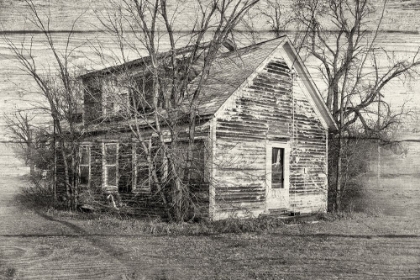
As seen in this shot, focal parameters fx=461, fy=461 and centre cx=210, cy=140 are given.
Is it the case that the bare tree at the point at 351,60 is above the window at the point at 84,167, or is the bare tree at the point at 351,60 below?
above

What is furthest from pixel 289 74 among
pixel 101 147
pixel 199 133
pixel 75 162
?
pixel 75 162

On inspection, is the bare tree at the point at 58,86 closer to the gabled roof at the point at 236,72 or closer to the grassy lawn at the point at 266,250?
the grassy lawn at the point at 266,250

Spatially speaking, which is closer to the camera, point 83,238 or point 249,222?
point 83,238

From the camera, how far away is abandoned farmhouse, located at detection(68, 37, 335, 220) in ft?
34.4

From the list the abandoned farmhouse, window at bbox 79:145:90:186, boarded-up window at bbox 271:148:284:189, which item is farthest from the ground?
window at bbox 79:145:90:186

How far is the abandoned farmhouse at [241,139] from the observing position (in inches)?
412

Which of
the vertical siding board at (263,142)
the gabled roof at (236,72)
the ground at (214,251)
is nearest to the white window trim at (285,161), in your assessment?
the vertical siding board at (263,142)

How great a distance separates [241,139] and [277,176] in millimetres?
1717

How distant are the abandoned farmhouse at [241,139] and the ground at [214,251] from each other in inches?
73.7

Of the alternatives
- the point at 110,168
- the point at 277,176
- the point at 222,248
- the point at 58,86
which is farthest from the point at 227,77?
the point at 222,248

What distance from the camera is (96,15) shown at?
423cm

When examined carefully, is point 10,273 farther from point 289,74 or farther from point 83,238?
point 289,74

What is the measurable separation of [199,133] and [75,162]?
4662mm

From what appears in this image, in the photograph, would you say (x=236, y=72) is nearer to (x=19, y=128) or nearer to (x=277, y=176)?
(x=277, y=176)
